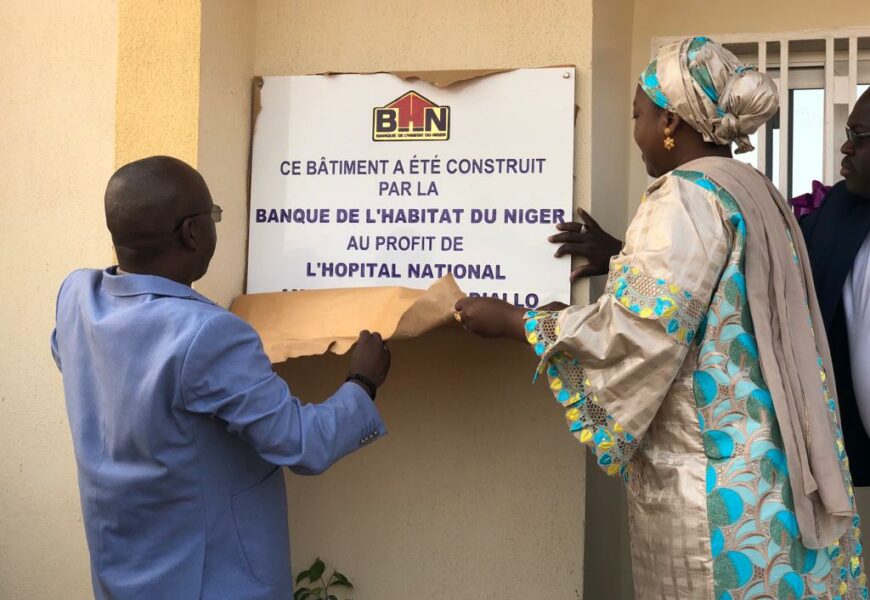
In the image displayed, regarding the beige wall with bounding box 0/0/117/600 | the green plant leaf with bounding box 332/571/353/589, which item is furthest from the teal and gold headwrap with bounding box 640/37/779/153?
the beige wall with bounding box 0/0/117/600

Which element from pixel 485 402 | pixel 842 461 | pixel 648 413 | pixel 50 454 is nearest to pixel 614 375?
pixel 648 413

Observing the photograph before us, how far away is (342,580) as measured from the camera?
10.7 feet

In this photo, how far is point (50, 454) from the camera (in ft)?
11.5

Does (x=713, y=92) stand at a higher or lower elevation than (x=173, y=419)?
higher

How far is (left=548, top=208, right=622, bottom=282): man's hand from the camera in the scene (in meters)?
3.01

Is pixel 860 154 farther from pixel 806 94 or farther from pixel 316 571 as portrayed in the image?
pixel 316 571

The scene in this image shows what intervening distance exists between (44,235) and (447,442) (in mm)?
1478

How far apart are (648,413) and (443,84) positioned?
48.0 inches

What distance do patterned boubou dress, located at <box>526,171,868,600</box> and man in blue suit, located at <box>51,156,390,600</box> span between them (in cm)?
58

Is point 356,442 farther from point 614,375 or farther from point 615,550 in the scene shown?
point 615,550

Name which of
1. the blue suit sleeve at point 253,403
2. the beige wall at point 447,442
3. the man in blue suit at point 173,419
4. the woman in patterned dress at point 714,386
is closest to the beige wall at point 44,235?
the beige wall at point 447,442

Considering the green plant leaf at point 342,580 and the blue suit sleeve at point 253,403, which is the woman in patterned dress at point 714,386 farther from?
the green plant leaf at point 342,580

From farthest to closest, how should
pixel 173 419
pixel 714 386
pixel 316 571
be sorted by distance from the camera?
pixel 316 571
pixel 714 386
pixel 173 419

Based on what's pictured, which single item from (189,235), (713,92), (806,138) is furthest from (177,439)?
(806,138)
